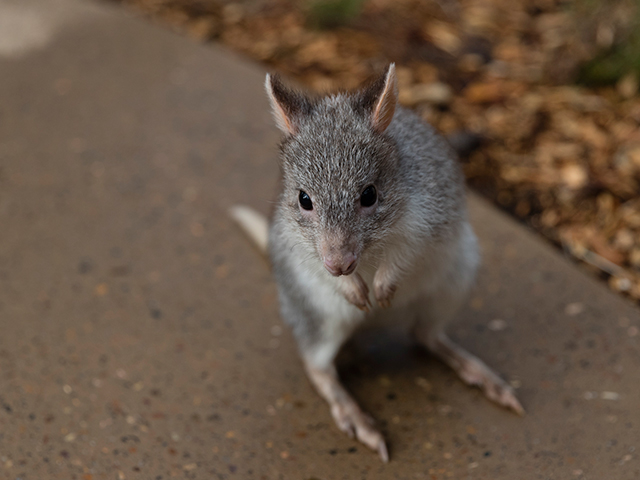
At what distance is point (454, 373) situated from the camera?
3430 millimetres

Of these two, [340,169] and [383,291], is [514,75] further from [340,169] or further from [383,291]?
[340,169]

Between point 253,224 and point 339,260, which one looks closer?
point 339,260

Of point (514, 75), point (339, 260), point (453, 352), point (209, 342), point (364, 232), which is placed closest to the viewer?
point (339, 260)

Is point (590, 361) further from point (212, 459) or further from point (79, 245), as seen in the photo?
point (79, 245)

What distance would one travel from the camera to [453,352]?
3.40 metres

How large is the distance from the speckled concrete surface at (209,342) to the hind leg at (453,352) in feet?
0.22

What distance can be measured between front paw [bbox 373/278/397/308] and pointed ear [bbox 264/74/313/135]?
2.34ft

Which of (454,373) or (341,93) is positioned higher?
(341,93)

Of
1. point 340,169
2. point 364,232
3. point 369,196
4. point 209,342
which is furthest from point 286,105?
point 209,342

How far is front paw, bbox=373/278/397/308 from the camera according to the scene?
2.80 metres

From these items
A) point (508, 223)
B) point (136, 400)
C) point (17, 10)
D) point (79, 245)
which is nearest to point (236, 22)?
point (17, 10)

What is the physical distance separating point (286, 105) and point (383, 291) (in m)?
0.85

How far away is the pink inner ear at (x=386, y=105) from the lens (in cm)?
254

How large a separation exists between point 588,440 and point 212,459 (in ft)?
5.49
